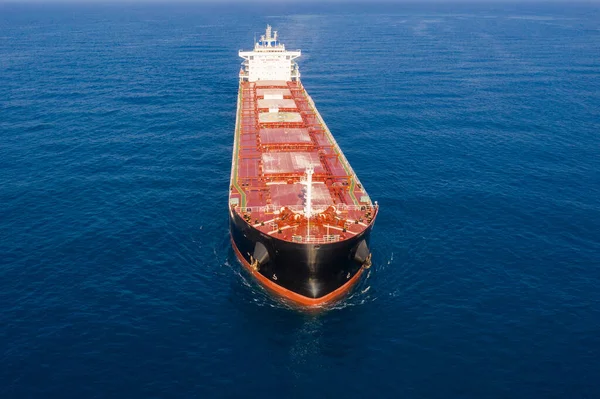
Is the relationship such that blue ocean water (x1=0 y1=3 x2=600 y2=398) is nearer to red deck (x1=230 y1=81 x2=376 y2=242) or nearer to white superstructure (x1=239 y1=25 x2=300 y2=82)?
red deck (x1=230 y1=81 x2=376 y2=242)

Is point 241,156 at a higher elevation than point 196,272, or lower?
higher

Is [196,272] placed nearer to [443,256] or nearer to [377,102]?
[443,256]

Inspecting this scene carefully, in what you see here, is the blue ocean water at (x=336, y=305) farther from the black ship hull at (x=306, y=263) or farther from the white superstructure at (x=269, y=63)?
the white superstructure at (x=269, y=63)

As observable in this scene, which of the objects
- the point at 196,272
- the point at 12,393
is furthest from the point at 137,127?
the point at 12,393

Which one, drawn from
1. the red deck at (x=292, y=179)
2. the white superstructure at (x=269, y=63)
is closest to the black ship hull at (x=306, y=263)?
the red deck at (x=292, y=179)

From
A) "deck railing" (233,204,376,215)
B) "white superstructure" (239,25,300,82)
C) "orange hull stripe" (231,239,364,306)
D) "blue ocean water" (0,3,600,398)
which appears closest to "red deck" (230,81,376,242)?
"deck railing" (233,204,376,215)

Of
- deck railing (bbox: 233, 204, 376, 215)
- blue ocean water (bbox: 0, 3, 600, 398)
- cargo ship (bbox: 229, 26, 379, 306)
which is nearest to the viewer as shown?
blue ocean water (bbox: 0, 3, 600, 398)

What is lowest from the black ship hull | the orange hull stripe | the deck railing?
the orange hull stripe
